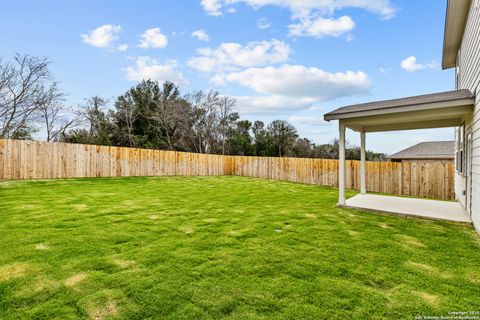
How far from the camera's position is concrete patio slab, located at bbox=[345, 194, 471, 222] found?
5077 millimetres

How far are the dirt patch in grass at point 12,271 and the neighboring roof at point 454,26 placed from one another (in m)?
8.13

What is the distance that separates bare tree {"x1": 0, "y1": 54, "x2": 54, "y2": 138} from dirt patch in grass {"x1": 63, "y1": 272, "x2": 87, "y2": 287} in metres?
16.6

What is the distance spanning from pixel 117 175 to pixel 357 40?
1188 cm

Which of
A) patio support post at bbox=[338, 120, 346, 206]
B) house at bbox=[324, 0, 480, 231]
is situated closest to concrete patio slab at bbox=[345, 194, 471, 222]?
house at bbox=[324, 0, 480, 231]

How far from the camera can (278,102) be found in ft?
84.2

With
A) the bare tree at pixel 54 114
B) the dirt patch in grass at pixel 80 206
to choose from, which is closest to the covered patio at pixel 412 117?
the dirt patch in grass at pixel 80 206

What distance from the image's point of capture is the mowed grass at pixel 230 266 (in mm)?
1980

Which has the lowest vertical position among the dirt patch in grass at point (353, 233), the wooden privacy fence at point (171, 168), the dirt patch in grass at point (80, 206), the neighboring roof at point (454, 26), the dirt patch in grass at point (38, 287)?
the dirt patch in grass at point (353, 233)

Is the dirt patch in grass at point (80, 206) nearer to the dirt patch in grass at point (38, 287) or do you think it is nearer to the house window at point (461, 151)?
the dirt patch in grass at point (38, 287)

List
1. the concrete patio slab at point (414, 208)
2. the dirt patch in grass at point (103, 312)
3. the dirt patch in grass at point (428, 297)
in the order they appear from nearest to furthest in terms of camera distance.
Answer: the dirt patch in grass at point (103, 312)
the dirt patch in grass at point (428, 297)
the concrete patio slab at point (414, 208)

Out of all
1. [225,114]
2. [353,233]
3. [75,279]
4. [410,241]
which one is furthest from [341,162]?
[225,114]

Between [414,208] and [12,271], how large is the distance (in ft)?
22.7

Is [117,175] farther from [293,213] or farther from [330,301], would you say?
[330,301]

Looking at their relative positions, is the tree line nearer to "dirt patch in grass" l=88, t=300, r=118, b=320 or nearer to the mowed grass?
the mowed grass
